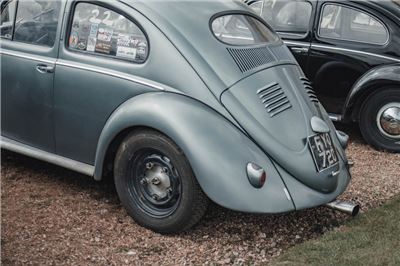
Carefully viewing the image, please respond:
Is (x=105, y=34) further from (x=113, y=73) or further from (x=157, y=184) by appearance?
(x=157, y=184)

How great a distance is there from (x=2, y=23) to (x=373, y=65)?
378cm

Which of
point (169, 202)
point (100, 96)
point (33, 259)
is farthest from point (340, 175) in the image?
point (33, 259)

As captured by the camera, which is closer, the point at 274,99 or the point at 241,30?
the point at 274,99

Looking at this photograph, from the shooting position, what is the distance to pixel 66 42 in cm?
423

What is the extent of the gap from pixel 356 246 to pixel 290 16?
3607 millimetres

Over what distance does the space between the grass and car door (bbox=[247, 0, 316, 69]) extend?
109 inches

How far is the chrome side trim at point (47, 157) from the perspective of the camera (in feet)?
13.5

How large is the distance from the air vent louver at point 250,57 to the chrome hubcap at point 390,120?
235cm

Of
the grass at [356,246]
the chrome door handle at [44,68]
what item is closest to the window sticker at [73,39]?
the chrome door handle at [44,68]

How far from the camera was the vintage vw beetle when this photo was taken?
357cm

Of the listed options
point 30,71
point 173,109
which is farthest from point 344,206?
point 30,71

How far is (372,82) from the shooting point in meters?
5.87

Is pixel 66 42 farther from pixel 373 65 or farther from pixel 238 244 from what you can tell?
pixel 373 65

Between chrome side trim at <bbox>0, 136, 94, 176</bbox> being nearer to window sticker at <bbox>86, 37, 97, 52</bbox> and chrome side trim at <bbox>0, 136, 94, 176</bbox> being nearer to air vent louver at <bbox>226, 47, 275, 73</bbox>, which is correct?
window sticker at <bbox>86, 37, 97, 52</bbox>
